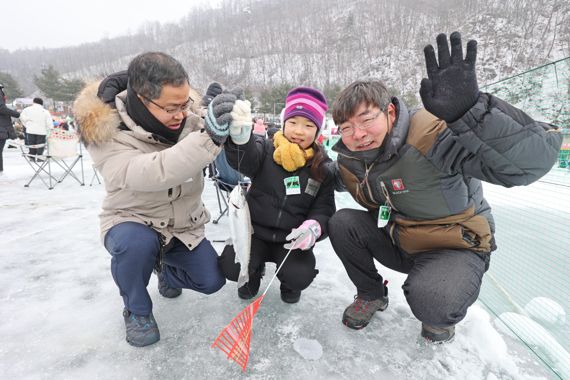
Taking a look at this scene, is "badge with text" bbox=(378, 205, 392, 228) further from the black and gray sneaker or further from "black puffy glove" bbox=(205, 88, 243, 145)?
"black puffy glove" bbox=(205, 88, 243, 145)

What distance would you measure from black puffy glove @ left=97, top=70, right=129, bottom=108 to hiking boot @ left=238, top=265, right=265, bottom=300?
4.61ft

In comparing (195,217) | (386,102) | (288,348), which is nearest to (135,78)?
(195,217)

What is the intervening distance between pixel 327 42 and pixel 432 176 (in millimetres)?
75600

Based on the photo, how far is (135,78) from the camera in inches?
61.2

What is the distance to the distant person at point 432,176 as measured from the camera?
1218 mm

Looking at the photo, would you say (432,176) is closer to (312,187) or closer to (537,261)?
(312,187)

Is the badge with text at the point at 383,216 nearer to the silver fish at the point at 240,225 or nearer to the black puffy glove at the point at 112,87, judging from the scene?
the silver fish at the point at 240,225

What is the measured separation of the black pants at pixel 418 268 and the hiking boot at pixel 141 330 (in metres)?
1.20

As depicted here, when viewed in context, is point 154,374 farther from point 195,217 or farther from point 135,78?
point 135,78

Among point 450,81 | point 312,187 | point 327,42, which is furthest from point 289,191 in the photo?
point 327,42

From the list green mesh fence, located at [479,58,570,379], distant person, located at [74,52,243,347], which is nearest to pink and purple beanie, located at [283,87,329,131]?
distant person, located at [74,52,243,347]

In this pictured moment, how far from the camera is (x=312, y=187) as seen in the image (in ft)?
6.78

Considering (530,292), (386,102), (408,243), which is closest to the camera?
(386,102)

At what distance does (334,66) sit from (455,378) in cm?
6486
